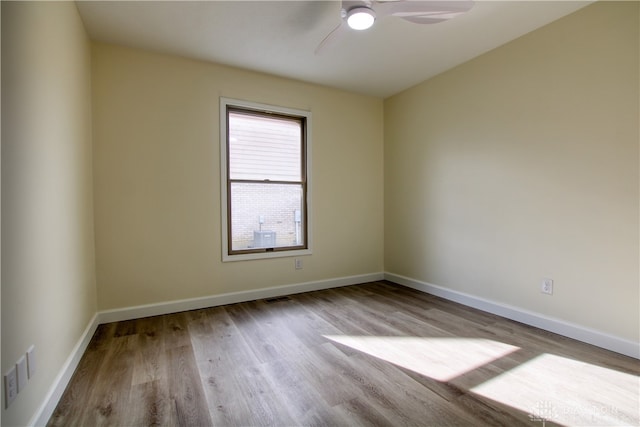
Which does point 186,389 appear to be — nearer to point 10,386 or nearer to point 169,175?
point 10,386

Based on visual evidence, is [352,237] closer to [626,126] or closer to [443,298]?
[443,298]

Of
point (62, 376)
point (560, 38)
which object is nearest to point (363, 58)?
point (560, 38)

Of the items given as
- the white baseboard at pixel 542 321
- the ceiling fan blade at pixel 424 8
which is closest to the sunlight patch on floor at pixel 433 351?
the white baseboard at pixel 542 321

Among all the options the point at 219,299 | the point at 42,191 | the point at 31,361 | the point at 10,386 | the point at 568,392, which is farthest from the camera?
the point at 219,299

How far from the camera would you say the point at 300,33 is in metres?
2.55

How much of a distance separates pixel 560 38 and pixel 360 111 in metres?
2.17

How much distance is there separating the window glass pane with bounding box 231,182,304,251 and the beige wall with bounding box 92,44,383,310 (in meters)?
0.21

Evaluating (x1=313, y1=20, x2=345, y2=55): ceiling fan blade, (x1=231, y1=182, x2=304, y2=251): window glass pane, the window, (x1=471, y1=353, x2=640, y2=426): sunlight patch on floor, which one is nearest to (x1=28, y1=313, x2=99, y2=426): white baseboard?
the window

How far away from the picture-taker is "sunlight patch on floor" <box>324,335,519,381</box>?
76.3 inches

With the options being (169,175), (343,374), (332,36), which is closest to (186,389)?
(343,374)

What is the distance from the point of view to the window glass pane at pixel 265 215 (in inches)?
131

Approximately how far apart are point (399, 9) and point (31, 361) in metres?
2.72

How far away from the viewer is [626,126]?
2.08 m

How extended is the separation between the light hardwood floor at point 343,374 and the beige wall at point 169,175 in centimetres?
45
